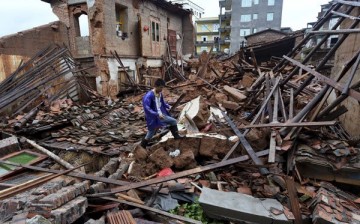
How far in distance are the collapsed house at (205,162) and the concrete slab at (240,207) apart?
0.01 meters

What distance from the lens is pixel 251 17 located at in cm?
4062

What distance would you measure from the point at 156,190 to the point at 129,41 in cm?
1226

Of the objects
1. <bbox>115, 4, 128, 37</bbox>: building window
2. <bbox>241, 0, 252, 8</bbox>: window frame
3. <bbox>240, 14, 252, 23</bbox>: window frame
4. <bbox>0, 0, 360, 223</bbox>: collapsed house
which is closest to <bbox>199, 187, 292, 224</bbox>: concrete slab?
<bbox>0, 0, 360, 223</bbox>: collapsed house

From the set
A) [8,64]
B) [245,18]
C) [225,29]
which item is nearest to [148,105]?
[8,64]

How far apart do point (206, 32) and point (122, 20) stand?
4223cm

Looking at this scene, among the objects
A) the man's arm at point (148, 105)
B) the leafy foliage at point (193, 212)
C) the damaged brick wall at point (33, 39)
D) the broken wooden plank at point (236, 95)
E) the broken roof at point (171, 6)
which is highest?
the broken roof at point (171, 6)

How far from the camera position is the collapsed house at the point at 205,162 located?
3137mm

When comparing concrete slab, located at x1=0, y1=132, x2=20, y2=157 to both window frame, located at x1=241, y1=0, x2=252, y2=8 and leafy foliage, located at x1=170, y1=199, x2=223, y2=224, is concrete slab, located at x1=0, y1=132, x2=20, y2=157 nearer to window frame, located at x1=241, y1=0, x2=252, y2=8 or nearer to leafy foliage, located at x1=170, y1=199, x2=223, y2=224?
leafy foliage, located at x1=170, y1=199, x2=223, y2=224

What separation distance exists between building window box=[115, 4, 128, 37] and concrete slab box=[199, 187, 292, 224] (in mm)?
12487

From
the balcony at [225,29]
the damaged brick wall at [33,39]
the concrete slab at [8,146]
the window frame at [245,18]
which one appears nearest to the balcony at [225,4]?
the balcony at [225,29]

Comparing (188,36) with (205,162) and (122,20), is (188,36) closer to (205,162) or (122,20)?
(122,20)

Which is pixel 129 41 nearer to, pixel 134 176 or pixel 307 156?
pixel 134 176

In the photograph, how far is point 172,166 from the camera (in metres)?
4.64

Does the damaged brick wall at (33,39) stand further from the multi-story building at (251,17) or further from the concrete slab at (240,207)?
the multi-story building at (251,17)
